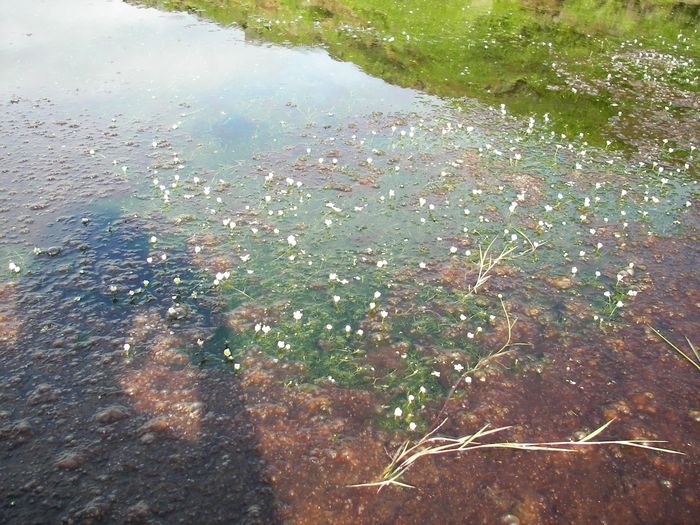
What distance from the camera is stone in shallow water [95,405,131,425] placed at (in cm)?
621

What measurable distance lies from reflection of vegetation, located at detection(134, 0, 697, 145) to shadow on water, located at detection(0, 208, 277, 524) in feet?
42.4

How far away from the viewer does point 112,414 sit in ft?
20.6

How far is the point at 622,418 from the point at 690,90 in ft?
53.2

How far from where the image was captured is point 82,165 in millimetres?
11250

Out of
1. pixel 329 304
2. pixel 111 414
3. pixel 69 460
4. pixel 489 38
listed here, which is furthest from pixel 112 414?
pixel 489 38

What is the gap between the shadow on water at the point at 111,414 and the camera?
5.44m

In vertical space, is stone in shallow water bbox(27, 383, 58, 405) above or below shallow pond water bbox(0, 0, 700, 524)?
below

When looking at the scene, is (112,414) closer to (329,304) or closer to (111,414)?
(111,414)

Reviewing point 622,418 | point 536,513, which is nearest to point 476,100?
point 622,418

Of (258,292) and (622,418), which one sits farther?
(258,292)

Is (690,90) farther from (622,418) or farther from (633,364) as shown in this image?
(622,418)

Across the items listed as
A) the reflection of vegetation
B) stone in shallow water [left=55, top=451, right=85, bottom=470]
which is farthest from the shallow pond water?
the reflection of vegetation

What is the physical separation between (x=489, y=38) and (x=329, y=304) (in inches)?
757

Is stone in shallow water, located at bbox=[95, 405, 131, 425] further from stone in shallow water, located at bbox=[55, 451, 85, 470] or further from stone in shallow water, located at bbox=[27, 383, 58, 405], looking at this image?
stone in shallow water, located at bbox=[27, 383, 58, 405]
